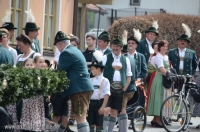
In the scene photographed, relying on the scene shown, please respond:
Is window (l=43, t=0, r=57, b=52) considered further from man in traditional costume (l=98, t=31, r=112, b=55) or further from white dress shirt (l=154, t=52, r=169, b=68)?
man in traditional costume (l=98, t=31, r=112, b=55)

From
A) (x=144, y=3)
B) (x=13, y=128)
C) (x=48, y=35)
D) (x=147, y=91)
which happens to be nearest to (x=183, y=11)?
(x=144, y=3)

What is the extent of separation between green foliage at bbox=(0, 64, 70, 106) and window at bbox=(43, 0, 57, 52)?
8.60 m

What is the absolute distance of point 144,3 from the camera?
170ft

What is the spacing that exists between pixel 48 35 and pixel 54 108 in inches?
316

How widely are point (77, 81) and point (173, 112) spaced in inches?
178

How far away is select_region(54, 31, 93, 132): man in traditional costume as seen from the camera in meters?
11.8

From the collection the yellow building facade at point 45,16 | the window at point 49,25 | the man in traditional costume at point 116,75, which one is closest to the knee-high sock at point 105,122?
the man in traditional costume at point 116,75

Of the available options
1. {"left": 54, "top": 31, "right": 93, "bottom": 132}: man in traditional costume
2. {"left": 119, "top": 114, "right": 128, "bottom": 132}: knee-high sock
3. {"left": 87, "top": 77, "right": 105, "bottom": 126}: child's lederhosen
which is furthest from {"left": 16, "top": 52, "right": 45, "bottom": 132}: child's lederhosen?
{"left": 119, "top": 114, "right": 128, "bottom": 132}: knee-high sock

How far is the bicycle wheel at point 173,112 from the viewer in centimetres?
1556

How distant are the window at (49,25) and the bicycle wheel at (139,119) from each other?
5.81 m

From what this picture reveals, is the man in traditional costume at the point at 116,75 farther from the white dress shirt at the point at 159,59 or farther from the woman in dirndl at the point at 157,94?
the woman in dirndl at the point at 157,94

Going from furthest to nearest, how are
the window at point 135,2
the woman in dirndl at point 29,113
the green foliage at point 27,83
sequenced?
the window at point 135,2
the woman in dirndl at point 29,113
the green foliage at point 27,83

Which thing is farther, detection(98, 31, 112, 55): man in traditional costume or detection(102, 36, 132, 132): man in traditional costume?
detection(98, 31, 112, 55): man in traditional costume

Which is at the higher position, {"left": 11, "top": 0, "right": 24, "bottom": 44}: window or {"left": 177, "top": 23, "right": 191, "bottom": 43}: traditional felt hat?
{"left": 11, "top": 0, "right": 24, "bottom": 44}: window
